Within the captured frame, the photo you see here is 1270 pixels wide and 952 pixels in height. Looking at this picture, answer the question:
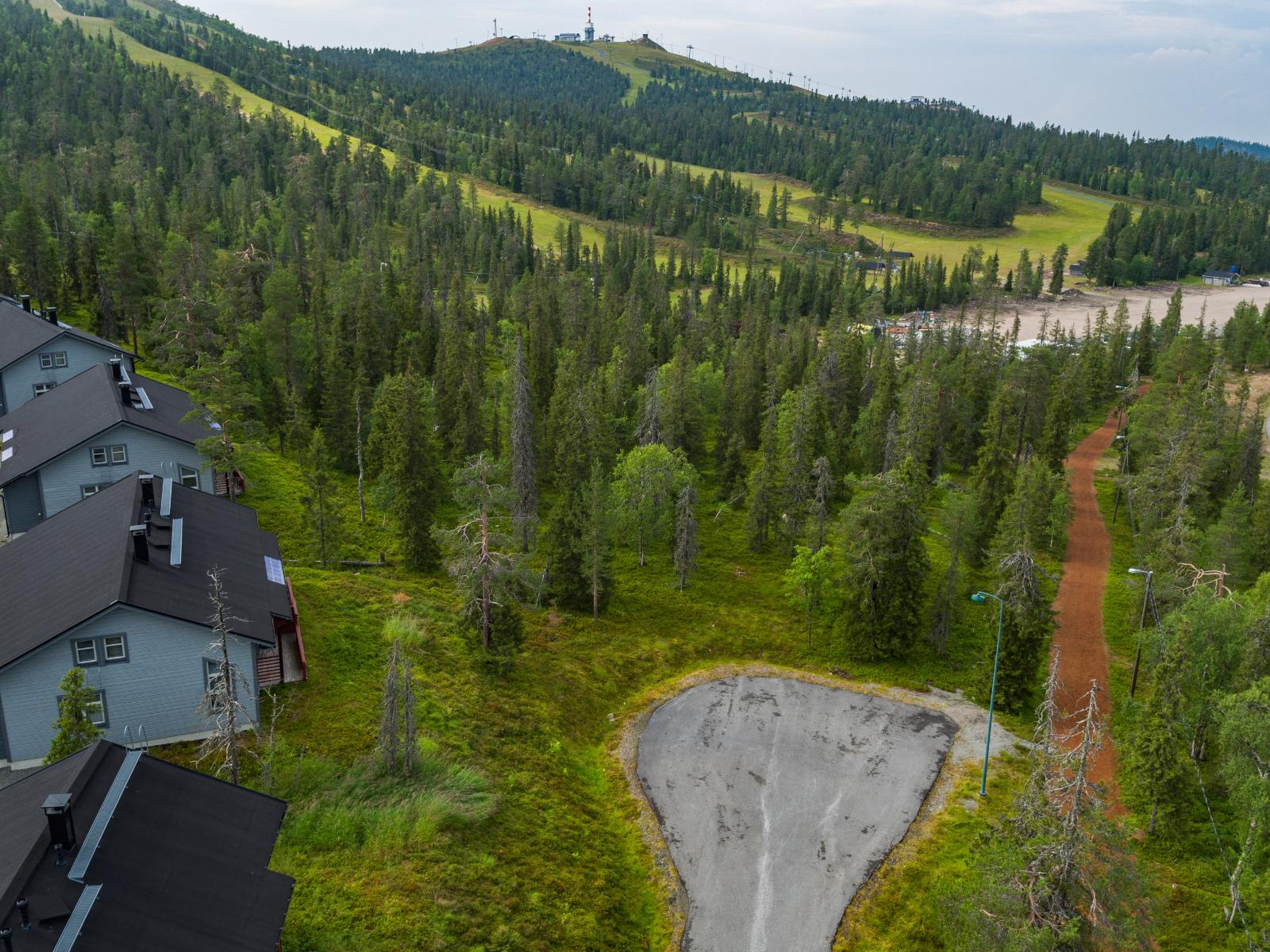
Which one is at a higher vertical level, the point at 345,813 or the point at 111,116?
the point at 111,116

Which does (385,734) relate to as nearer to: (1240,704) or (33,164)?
(1240,704)

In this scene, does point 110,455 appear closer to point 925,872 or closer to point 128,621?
point 128,621

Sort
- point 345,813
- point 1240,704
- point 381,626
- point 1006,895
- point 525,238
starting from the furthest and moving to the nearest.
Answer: point 525,238 → point 381,626 → point 1240,704 → point 345,813 → point 1006,895

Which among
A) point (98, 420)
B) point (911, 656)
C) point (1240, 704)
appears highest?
point (98, 420)

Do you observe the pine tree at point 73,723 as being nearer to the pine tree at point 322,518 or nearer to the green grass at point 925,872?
the pine tree at point 322,518

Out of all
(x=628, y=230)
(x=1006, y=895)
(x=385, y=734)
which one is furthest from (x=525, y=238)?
(x=1006, y=895)

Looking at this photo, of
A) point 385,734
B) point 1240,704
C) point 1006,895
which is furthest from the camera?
point 1240,704

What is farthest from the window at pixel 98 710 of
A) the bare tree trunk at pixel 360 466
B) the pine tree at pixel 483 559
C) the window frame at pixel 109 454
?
the bare tree trunk at pixel 360 466
